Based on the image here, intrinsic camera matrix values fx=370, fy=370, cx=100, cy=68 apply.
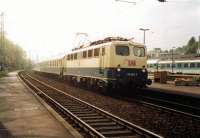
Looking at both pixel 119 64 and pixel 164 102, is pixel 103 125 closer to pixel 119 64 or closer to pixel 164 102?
pixel 164 102

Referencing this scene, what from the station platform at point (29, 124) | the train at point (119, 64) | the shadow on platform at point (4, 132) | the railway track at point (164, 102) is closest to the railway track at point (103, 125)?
the station platform at point (29, 124)

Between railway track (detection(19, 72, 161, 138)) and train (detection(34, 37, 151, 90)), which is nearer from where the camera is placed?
railway track (detection(19, 72, 161, 138))

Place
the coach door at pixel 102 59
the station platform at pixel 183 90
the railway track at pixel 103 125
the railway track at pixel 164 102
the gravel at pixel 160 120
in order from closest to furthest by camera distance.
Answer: the railway track at pixel 103 125
the gravel at pixel 160 120
the railway track at pixel 164 102
the coach door at pixel 102 59
the station platform at pixel 183 90

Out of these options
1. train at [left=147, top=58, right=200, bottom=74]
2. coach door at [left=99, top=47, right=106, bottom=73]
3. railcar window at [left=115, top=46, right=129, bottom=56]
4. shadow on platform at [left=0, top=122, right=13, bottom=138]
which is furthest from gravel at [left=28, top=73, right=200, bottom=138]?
train at [left=147, top=58, right=200, bottom=74]

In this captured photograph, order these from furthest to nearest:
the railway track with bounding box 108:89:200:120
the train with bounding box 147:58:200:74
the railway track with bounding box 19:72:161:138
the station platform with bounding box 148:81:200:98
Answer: the train with bounding box 147:58:200:74, the station platform with bounding box 148:81:200:98, the railway track with bounding box 108:89:200:120, the railway track with bounding box 19:72:161:138

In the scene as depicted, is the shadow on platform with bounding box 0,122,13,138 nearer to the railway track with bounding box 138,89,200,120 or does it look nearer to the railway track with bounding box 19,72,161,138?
the railway track with bounding box 19,72,161,138

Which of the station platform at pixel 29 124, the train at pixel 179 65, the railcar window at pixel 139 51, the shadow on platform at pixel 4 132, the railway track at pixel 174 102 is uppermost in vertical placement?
the railcar window at pixel 139 51

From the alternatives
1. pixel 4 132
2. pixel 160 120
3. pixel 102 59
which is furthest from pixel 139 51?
pixel 4 132

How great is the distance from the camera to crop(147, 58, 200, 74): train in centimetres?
4984

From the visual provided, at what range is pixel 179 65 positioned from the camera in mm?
54906

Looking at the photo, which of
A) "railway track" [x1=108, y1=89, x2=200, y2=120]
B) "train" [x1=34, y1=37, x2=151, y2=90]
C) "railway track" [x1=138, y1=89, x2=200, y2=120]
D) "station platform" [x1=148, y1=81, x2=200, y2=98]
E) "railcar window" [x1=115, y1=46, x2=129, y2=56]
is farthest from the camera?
"station platform" [x1=148, y1=81, x2=200, y2=98]

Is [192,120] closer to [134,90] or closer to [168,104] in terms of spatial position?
[168,104]

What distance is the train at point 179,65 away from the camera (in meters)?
49.8

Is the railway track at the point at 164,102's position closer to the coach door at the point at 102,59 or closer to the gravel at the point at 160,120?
the gravel at the point at 160,120
